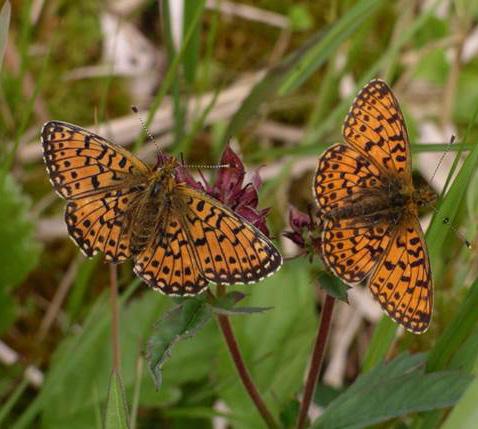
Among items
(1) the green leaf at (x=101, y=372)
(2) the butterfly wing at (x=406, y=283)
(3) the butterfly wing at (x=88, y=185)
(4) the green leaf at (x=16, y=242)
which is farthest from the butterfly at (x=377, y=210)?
(4) the green leaf at (x=16, y=242)

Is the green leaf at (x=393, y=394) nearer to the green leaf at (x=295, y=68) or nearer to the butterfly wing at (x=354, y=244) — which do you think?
the butterfly wing at (x=354, y=244)

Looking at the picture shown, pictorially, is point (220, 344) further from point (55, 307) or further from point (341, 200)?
point (341, 200)

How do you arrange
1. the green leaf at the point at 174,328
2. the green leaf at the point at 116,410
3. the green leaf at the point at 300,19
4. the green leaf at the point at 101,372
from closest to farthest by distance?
the green leaf at the point at 116,410
the green leaf at the point at 174,328
the green leaf at the point at 101,372
the green leaf at the point at 300,19

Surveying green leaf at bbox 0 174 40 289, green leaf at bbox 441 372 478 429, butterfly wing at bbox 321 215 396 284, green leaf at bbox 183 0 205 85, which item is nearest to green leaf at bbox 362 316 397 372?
butterfly wing at bbox 321 215 396 284

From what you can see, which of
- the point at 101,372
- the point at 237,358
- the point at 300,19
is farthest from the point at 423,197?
the point at 300,19

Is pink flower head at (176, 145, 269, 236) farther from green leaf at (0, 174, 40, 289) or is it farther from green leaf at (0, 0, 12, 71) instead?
green leaf at (0, 174, 40, 289)

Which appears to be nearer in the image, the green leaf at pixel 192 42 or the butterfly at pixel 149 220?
the butterfly at pixel 149 220
